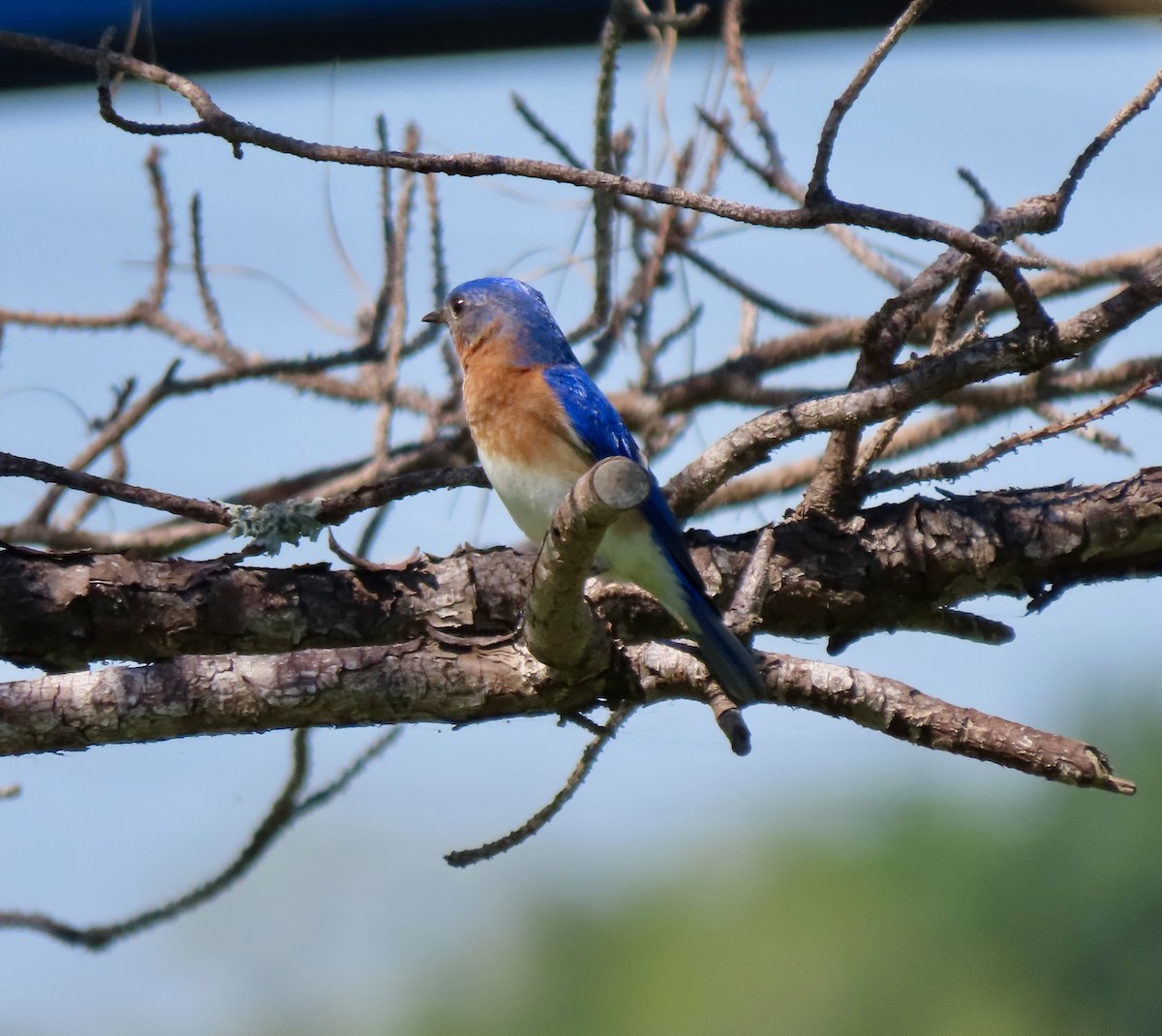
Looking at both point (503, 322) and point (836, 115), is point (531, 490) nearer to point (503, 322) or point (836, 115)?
point (503, 322)

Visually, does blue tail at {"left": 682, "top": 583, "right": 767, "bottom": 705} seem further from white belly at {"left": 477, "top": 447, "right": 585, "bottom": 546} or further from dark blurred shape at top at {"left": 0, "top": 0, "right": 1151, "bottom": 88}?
dark blurred shape at top at {"left": 0, "top": 0, "right": 1151, "bottom": 88}

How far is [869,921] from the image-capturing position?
19969 millimetres

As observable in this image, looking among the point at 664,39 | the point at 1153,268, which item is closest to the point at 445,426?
the point at 664,39

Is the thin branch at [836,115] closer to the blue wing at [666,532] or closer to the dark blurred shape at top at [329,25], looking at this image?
the blue wing at [666,532]

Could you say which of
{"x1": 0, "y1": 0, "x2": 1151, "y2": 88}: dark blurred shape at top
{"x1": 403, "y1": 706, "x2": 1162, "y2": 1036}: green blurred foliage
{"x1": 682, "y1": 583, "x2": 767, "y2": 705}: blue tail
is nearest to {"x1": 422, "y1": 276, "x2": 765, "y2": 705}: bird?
{"x1": 682, "y1": 583, "x2": 767, "y2": 705}: blue tail

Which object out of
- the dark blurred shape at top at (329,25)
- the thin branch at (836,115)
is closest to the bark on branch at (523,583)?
the thin branch at (836,115)

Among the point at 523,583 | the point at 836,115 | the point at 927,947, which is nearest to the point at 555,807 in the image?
the point at 523,583

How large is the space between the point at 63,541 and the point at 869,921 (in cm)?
1722

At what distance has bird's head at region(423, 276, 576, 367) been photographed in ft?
15.9

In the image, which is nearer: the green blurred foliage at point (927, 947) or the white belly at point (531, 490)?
the white belly at point (531, 490)

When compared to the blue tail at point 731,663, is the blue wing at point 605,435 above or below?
above

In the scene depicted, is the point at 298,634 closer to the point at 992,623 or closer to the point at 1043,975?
the point at 992,623

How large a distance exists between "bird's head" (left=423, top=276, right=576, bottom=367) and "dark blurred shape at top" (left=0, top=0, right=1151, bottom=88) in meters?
1.31

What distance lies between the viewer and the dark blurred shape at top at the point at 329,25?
563 cm
